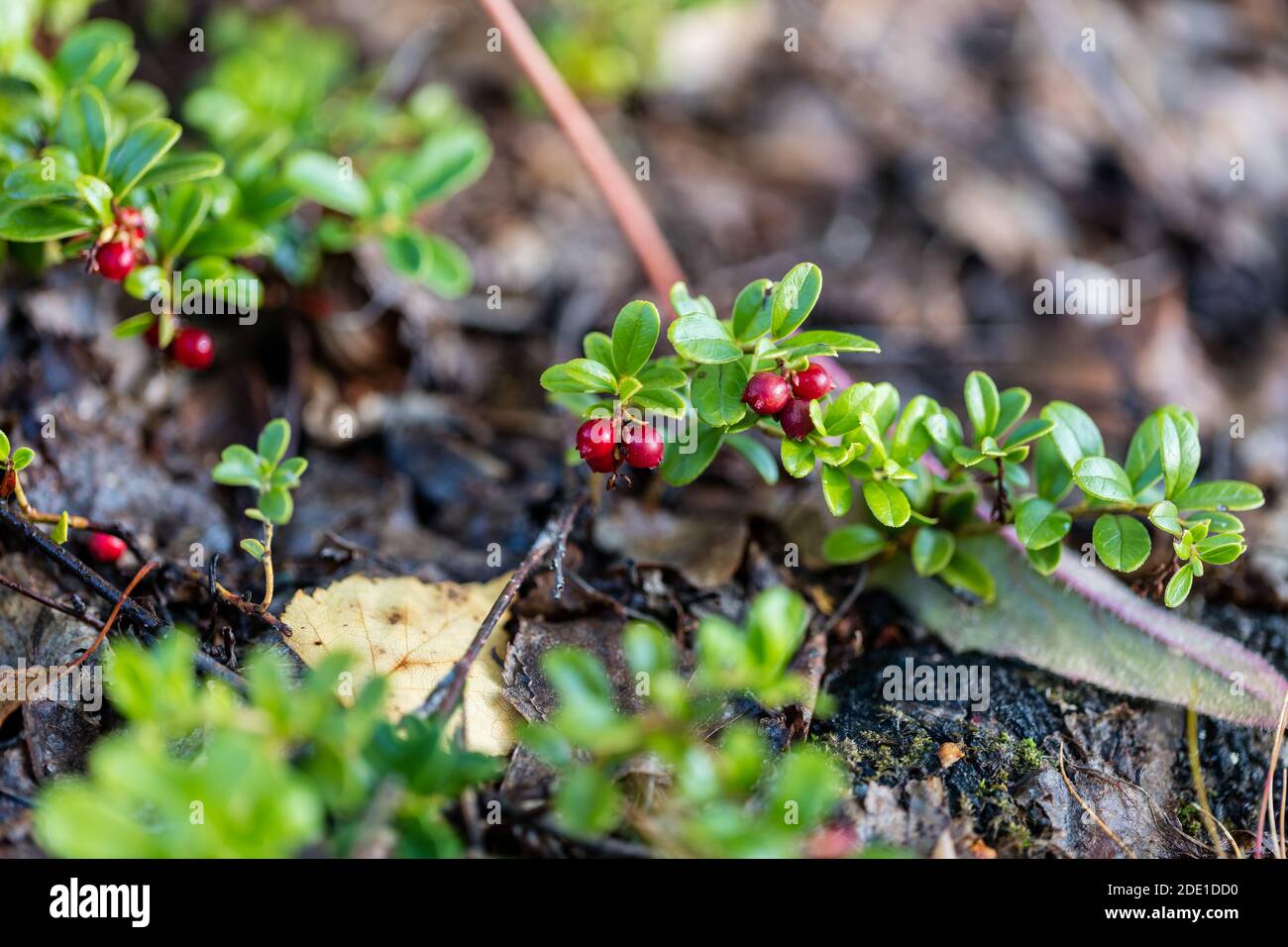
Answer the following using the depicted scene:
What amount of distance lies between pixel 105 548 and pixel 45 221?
0.77 m

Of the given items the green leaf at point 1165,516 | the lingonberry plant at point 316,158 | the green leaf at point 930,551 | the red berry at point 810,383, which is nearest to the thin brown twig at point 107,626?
the lingonberry plant at point 316,158

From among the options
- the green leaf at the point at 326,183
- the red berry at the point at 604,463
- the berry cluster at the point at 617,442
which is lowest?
the red berry at the point at 604,463

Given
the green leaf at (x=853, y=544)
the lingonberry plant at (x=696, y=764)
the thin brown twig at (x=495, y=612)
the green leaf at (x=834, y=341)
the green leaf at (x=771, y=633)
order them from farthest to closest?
1. the green leaf at (x=853, y=544)
2. the green leaf at (x=834, y=341)
3. the thin brown twig at (x=495, y=612)
4. the green leaf at (x=771, y=633)
5. the lingonberry plant at (x=696, y=764)

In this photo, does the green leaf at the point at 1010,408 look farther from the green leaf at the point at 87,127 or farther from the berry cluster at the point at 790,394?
the green leaf at the point at 87,127

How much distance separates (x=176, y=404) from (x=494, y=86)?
2.11 meters

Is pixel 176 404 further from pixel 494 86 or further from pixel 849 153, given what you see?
pixel 849 153

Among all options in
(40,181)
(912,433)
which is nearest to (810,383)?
(912,433)

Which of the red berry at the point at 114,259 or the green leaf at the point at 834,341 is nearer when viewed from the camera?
the green leaf at the point at 834,341

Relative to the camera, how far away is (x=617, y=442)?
2.01 m

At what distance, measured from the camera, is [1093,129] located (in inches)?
174

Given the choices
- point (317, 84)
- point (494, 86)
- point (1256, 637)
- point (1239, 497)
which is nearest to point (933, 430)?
point (1239, 497)

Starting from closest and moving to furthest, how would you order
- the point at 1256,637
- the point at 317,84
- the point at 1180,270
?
the point at 1256,637 → the point at 317,84 → the point at 1180,270

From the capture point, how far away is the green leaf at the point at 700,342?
1.89 m

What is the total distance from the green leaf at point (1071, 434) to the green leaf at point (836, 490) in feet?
1.54
